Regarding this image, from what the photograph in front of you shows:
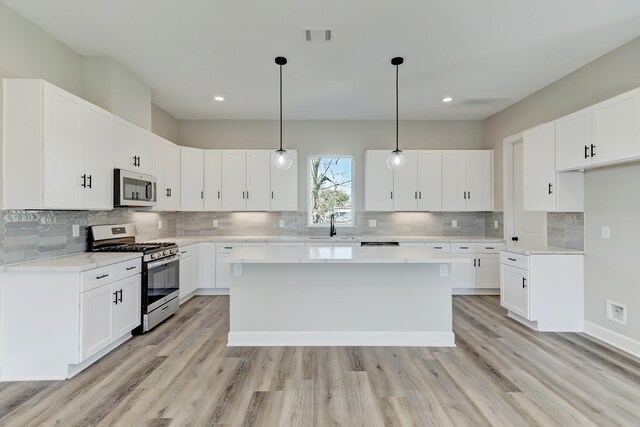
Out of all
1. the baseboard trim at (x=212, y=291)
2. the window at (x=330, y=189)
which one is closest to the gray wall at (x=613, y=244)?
the window at (x=330, y=189)

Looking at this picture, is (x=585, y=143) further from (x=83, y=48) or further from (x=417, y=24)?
(x=83, y=48)

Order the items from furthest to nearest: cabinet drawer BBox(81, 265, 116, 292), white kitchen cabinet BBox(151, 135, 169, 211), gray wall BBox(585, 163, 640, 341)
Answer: white kitchen cabinet BBox(151, 135, 169, 211), gray wall BBox(585, 163, 640, 341), cabinet drawer BBox(81, 265, 116, 292)

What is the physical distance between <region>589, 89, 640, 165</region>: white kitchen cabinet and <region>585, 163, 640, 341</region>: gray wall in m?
0.31

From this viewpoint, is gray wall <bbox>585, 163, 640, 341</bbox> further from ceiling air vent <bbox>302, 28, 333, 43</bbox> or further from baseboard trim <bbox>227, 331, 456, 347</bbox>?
ceiling air vent <bbox>302, 28, 333, 43</bbox>

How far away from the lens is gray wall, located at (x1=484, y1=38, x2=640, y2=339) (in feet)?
9.44

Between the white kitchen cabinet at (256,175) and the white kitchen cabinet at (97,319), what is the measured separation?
A: 8.70ft

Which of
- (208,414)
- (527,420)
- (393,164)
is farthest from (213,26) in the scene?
(527,420)

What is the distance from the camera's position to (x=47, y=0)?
7.89 ft

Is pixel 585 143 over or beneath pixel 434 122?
beneath

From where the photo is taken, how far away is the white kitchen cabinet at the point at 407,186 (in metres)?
5.12

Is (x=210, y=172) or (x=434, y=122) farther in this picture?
(x=434, y=122)

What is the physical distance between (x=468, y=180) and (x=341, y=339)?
11.9ft

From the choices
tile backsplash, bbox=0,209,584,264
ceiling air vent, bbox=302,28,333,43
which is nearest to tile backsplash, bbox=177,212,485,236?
tile backsplash, bbox=0,209,584,264

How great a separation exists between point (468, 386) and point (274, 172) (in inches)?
157
